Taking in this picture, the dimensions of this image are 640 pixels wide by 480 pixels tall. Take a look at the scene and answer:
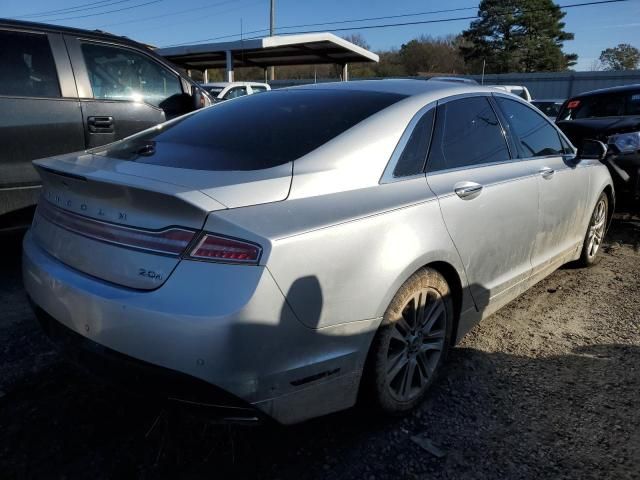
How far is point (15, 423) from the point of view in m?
2.50

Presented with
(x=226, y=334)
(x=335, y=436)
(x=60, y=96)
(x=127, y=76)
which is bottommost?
(x=335, y=436)

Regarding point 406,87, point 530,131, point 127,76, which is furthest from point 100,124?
point 530,131

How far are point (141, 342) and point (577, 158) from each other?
3.67 meters

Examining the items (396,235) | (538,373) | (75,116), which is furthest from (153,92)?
(538,373)

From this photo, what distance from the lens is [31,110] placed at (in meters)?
4.09

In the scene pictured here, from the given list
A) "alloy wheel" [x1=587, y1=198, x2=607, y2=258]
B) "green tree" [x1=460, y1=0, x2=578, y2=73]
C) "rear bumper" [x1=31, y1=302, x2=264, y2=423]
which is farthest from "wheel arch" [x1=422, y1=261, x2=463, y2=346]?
"green tree" [x1=460, y1=0, x2=578, y2=73]

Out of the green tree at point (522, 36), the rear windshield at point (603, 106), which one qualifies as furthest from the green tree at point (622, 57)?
the rear windshield at point (603, 106)

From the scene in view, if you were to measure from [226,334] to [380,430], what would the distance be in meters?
1.08

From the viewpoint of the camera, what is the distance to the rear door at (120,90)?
445 cm

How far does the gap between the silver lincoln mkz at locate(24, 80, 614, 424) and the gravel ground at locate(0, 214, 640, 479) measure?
0.80 feet

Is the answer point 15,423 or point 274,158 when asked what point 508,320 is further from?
point 15,423

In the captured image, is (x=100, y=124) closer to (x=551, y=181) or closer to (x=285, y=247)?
(x=285, y=247)

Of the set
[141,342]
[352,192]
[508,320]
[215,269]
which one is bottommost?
[508,320]

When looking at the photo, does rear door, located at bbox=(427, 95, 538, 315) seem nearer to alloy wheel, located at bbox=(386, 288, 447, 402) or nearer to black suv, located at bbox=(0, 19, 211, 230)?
alloy wheel, located at bbox=(386, 288, 447, 402)
